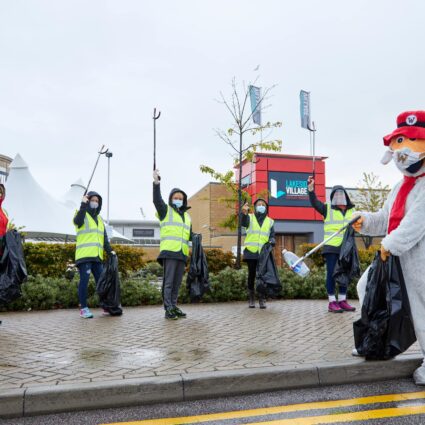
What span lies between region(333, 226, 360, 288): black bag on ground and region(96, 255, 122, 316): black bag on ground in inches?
135

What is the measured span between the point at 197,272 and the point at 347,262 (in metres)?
2.35

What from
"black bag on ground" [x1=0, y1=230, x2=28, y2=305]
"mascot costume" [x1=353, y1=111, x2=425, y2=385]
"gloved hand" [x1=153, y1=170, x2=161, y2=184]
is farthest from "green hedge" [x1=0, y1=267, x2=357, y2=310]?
"mascot costume" [x1=353, y1=111, x2=425, y2=385]

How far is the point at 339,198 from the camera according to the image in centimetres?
748

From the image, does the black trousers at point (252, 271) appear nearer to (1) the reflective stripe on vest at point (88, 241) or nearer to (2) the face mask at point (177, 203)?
(2) the face mask at point (177, 203)

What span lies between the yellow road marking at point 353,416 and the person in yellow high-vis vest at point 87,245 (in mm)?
4717

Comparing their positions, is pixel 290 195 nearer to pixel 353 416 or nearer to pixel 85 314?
pixel 85 314

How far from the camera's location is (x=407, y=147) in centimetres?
392

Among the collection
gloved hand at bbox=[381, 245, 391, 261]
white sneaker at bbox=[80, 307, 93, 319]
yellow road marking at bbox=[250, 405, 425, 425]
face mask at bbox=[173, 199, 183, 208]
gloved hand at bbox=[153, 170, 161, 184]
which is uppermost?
gloved hand at bbox=[153, 170, 161, 184]

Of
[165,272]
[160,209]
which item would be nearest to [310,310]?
[165,272]

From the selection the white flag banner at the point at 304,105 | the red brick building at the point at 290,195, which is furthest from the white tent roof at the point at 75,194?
the white flag banner at the point at 304,105

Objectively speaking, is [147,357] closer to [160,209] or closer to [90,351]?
[90,351]

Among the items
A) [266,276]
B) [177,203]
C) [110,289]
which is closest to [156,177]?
[177,203]

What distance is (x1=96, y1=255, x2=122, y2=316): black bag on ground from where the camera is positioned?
7387mm

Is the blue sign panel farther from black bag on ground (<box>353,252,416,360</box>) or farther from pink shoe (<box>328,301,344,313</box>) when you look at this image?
black bag on ground (<box>353,252,416,360</box>)
